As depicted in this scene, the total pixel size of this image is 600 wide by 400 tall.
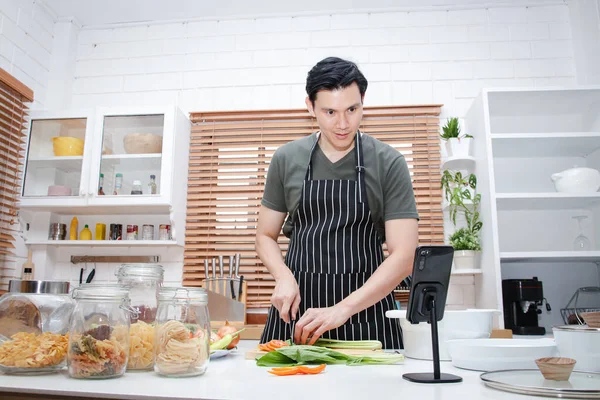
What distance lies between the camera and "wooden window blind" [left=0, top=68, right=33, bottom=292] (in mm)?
3359

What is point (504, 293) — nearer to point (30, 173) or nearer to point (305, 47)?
point (305, 47)

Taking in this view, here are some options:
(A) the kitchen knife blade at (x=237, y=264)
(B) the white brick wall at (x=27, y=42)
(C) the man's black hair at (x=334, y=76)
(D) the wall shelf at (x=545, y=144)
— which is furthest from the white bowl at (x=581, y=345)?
(B) the white brick wall at (x=27, y=42)

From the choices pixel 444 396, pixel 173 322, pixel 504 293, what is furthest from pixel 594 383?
pixel 504 293

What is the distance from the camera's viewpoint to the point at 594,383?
0.75 metres

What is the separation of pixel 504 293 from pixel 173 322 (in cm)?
260

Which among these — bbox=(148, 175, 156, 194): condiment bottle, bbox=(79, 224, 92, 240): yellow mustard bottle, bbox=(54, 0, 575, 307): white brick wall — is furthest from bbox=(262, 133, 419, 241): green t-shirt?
bbox=(79, 224, 92, 240): yellow mustard bottle

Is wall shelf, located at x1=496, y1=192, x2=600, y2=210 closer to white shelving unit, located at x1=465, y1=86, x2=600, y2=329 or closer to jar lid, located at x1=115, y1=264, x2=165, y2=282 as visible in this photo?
white shelving unit, located at x1=465, y1=86, x2=600, y2=329

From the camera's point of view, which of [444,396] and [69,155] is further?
[69,155]

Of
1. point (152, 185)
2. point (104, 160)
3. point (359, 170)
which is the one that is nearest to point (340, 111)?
point (359, 170)

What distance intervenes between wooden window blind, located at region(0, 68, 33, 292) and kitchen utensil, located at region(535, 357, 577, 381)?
347 centimetres

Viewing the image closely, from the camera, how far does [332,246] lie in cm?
183

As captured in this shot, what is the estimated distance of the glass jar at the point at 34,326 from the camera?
879 mm

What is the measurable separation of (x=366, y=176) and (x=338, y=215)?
0.18 meters

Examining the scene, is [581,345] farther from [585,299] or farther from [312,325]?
[585,299]
